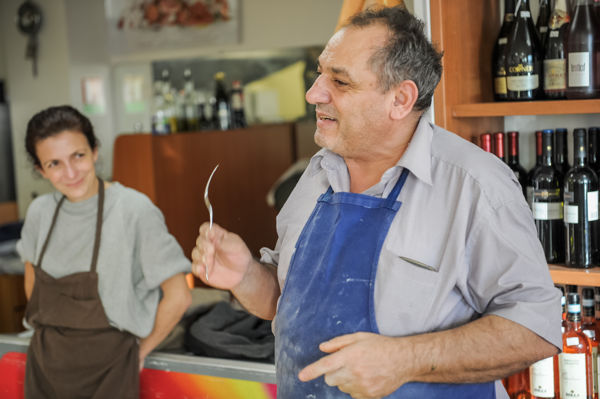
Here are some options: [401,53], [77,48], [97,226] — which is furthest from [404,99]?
[77,48]

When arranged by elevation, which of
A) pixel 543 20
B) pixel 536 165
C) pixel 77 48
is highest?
pixel 77 48

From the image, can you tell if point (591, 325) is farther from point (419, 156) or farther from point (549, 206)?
point (419, 156)

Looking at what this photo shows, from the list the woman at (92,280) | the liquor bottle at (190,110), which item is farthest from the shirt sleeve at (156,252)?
the liquor bottle at (190,110)

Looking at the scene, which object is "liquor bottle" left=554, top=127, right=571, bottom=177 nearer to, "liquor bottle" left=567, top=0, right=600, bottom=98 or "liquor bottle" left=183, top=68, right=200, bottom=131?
"liquor bottle" left=567, top=0, right=600, bottom=98

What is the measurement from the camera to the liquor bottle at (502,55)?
6.23 ft

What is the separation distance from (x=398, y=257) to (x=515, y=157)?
85cm

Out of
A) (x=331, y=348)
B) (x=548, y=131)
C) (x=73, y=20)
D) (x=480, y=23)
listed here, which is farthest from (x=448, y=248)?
(x=73, y=20)

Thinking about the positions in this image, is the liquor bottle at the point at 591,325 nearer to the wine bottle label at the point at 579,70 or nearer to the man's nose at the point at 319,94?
the wine bottle label at the point at 579,70

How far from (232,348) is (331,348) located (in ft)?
4.06

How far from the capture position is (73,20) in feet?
14.9

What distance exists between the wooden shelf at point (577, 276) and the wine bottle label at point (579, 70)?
45 cm

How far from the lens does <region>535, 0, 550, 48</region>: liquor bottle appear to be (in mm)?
1933

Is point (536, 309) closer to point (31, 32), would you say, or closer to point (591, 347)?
point (591, 347)

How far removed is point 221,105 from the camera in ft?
13.9
